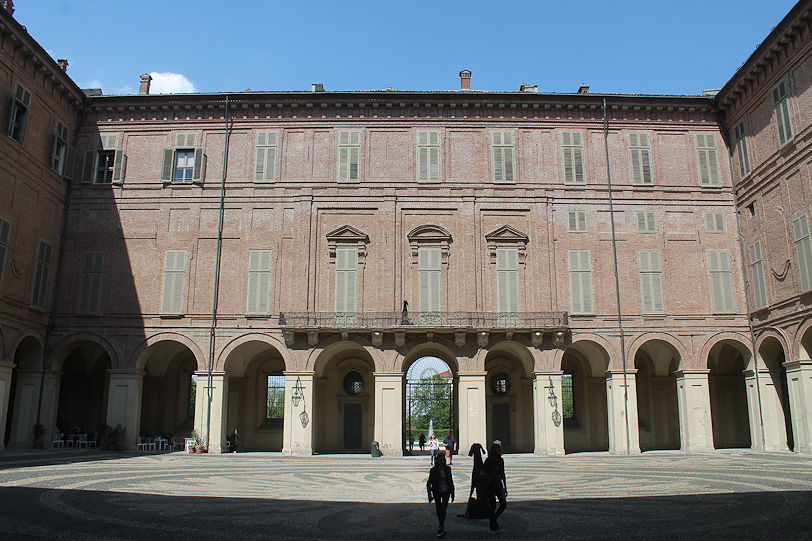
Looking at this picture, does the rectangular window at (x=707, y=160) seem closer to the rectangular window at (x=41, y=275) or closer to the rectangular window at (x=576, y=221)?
the rectangular window at (x=576, y=221)

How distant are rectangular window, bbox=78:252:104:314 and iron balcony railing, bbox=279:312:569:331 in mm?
8355

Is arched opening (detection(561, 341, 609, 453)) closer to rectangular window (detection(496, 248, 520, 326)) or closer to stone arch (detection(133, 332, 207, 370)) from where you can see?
rectangular window (detection(496, 248, 520, 326))

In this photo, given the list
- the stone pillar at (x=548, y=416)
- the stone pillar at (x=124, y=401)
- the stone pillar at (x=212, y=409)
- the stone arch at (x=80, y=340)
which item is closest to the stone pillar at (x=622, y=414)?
the stone pillar at (x=548, y=416)

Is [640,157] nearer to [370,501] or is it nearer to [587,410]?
[587,410]

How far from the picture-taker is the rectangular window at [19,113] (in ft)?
→ 82.9

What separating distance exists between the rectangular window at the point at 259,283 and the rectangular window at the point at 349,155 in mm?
4969

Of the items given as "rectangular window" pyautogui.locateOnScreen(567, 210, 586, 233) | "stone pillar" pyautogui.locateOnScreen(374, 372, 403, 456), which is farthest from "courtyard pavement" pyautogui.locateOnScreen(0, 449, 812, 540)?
"rectangular window" pyautogui.locateOnScreen(567, 210, 586, 233)

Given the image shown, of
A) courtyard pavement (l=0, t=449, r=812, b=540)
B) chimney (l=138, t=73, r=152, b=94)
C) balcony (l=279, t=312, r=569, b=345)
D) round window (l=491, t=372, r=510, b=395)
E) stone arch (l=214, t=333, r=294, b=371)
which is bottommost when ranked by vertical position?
courtyard pavement (l=0, t=449, r=812, b=540)

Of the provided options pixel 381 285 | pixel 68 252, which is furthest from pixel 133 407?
pixel 381 285

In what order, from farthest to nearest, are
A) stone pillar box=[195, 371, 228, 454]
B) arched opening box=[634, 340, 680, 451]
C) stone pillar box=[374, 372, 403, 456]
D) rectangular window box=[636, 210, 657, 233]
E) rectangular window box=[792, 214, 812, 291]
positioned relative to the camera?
arched opening box=[634, 340, 680, 451]
rectangular window box=[636, 210, 657, 233]
stone pillar box=[195, 371, 228, 454]
stone pillar box=[374, 372, 403, 456]
rectangular window box=[792, 214, 812, 291]

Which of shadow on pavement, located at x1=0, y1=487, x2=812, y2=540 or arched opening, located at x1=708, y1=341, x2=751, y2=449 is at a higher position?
arched opening, located at x1=708, y1=341, x2=751, y2=449

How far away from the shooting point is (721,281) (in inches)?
1121

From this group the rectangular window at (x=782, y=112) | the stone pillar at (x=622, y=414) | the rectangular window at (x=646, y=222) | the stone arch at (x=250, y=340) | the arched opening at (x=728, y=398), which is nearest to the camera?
the rectangular window at (x=782, y=112)

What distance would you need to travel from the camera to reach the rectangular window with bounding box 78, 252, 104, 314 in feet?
92.5
